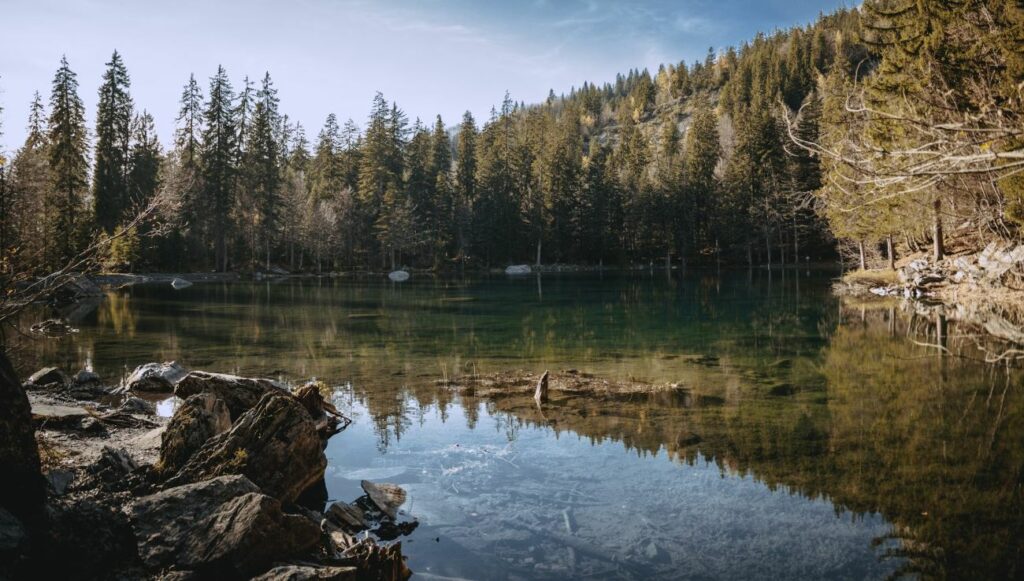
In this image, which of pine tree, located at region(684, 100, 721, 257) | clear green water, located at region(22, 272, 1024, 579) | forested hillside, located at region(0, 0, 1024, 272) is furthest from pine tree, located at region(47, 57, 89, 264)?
pine tree, located at region(684, 100, 721, 257)

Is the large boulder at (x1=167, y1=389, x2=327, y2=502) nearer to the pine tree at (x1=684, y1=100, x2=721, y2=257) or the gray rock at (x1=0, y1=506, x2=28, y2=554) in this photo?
the gray rock at (x1=0, y1=506, x2=28, y2=554)

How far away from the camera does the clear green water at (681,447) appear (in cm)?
639

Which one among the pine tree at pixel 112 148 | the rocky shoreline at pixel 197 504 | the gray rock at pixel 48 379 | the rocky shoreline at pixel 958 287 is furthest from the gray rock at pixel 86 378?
the pine tree at pixel 112 148

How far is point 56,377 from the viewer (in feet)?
43.1

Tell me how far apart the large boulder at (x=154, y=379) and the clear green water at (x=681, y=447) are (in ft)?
5.88

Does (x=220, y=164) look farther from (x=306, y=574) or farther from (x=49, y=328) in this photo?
(x=306, y=574)

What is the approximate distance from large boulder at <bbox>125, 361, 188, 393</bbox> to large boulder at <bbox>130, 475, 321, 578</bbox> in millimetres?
8730

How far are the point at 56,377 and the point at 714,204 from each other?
238 feet

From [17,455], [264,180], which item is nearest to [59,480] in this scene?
[17,455]

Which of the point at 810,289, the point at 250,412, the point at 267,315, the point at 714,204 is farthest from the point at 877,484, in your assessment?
the point at 714,204

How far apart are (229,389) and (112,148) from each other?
57.1 m

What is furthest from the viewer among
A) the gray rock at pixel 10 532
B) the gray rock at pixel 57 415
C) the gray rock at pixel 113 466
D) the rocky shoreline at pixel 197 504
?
the gray rock at pixel 57 415

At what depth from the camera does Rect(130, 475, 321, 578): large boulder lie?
4.91m

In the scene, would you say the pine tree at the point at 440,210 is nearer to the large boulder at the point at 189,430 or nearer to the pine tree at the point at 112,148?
the pine tree at the point at 112,148
